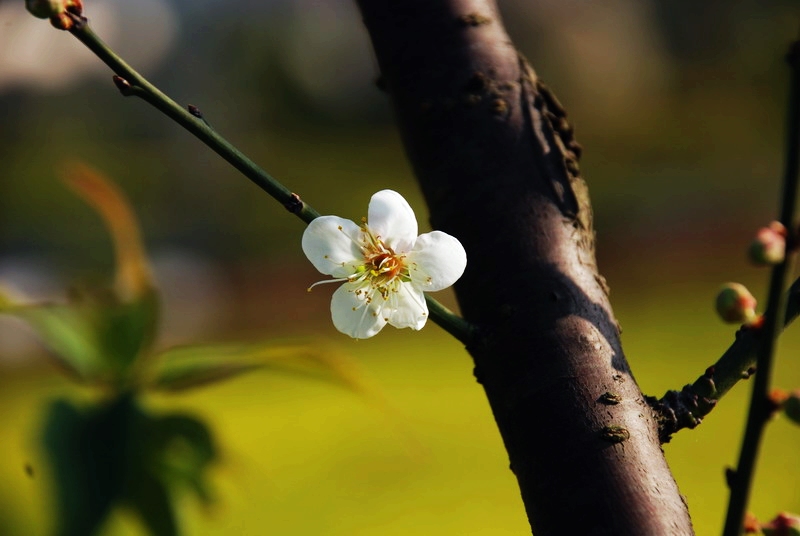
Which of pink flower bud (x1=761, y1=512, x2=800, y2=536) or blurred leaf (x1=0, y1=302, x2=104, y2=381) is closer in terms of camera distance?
pink flower bud (x1=761, y1=512, x2=800, y2=536)

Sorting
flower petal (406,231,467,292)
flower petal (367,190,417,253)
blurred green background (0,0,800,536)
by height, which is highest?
blurred green background (0,0,800,536)

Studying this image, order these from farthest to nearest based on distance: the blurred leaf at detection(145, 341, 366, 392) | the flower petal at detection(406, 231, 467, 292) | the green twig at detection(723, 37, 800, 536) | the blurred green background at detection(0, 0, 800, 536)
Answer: the blurred green background at detection(0, 0, 800, 536) → the blurred leaf at detection(145, 341, 366, 392) → the flower petal at detection(406, 231, 467, 292) → the green twig at detection(723, 37, 800, 536)

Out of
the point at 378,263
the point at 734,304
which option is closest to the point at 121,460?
the point at 378,263

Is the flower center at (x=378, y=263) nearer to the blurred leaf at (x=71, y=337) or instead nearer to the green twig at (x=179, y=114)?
the green twig at (x=179, y=114)

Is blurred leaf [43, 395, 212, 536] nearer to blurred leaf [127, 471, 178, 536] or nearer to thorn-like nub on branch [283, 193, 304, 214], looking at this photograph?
blurred leaf [127, 471, 178, 536]

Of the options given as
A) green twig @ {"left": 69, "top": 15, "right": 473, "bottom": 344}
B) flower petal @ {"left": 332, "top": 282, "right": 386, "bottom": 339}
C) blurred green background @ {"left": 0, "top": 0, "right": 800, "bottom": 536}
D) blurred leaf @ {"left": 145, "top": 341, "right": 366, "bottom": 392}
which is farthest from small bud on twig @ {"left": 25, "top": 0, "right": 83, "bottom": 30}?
blurred green background @ {"left": 0, "top": 0, "right": 800, "bottom": 536}

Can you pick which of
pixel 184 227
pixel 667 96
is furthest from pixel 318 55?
pixel 667 96

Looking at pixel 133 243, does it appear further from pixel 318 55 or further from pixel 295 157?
pixel 318 55
